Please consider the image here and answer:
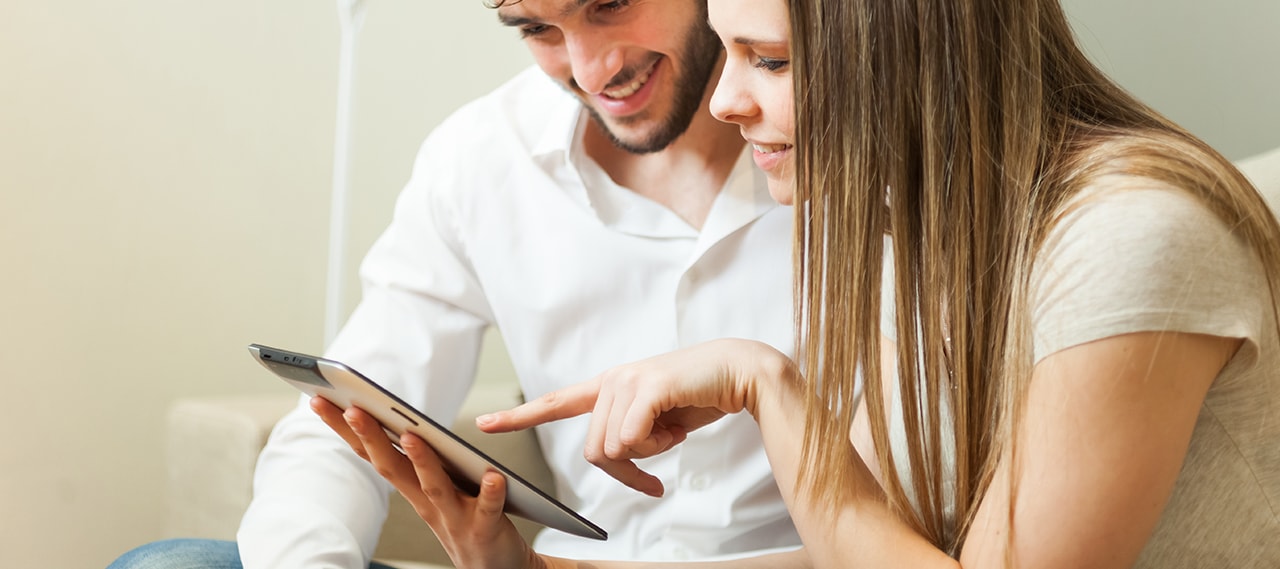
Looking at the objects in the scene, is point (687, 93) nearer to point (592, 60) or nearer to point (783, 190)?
point (592, 60)

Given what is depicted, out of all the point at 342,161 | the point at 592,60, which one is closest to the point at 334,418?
the point at 592,60

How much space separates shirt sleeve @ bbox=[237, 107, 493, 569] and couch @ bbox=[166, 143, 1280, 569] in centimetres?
8

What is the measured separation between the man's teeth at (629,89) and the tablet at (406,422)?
544mm

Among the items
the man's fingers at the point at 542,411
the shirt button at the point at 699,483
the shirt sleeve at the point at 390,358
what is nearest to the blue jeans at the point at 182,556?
the shirt sleeve at the point at 390,358

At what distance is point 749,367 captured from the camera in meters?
0.91

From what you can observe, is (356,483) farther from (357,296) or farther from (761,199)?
(357,296)

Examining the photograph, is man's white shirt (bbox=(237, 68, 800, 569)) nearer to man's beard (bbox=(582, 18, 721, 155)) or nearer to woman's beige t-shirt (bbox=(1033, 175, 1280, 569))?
man's beard (bbox=(582, 18, 721, 155))

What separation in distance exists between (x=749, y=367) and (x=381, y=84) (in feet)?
4.17

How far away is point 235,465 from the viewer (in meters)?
1.33

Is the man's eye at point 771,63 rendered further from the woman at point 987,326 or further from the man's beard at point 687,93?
the man's beard at point 687,93

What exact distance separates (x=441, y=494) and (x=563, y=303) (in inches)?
17.2

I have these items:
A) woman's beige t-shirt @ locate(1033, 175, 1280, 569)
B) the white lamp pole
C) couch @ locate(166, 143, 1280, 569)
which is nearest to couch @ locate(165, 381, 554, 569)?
couch @ locate(166, 143, 1280, 569)

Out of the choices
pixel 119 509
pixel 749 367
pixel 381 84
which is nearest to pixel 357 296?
pixel 381 84

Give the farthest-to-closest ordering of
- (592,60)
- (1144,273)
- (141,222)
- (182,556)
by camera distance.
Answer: (141,222)
(592,60)
(182,556)
(1144,273)
